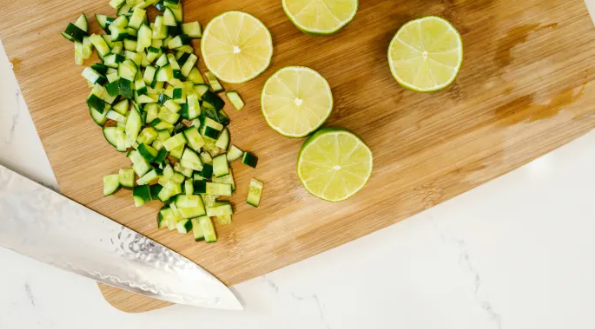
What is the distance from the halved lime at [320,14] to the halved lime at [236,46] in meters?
0.18

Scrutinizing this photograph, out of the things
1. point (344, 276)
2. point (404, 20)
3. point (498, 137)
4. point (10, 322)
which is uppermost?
point (404, 20)

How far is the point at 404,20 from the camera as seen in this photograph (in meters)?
2.47

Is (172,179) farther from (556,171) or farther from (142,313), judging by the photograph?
(556,171)

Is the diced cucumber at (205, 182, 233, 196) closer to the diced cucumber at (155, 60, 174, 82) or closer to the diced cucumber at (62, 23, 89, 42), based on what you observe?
the diced cucumber at (155, 60, 174, 82)

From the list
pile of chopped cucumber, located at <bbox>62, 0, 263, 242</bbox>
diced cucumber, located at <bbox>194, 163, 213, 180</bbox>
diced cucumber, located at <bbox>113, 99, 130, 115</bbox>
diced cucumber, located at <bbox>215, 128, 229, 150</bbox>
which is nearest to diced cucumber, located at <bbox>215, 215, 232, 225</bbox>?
pile of chopped cucumber, located at <bbox>62, 0, 263, 242</bbox>

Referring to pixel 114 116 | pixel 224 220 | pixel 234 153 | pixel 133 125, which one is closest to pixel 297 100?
pixel 234 153

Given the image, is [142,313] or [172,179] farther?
[142,313]

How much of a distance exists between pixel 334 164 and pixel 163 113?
39.4 inches

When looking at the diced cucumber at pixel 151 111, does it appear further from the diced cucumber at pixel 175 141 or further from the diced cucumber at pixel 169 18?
the diced cucumber at pixel 169 18

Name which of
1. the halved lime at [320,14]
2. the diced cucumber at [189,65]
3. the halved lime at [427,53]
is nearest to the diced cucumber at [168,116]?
the diced cucumber at [189,65]

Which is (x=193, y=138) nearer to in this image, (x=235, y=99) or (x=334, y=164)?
(x=235, y=99)

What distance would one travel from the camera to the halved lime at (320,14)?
Answer: 7.51 ft

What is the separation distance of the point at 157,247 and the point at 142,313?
0.50 metres

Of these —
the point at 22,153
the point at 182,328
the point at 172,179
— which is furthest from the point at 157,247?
the point at 22,153
